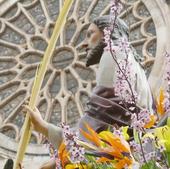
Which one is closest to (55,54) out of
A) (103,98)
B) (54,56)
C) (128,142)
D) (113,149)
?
(54,56)

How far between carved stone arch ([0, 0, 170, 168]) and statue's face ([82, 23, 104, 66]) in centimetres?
574

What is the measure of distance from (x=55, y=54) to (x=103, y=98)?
7932mm

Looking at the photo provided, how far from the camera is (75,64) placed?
1146cm

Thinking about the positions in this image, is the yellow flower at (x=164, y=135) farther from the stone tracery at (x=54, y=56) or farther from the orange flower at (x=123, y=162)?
the stone tracery at (x=54, y=56)

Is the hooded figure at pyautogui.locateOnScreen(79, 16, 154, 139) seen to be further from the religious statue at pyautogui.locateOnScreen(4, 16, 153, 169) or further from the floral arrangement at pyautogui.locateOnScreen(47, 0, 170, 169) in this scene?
the floral arrangement at pyautogui.locateOnScreen(47, 0, 170, 169)

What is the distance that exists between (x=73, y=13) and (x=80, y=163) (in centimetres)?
923

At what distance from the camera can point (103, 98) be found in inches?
154

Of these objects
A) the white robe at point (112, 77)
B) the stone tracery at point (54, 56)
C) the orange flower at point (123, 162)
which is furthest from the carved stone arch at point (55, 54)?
the orange flower at point (123, 162)

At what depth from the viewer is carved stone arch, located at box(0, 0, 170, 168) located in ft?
35.8

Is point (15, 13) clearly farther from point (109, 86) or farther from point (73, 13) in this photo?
point (109, 86)

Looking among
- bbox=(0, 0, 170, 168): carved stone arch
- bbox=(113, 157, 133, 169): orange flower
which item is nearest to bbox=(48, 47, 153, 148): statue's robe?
bbox=(113, 157, 133, 169): orange flower

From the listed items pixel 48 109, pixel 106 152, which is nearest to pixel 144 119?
pixel 106 152

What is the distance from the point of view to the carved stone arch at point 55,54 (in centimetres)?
1092

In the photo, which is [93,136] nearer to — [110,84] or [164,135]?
[164,135]
